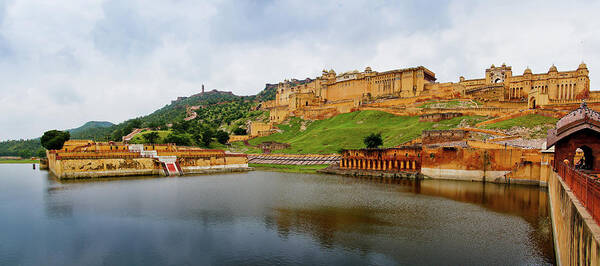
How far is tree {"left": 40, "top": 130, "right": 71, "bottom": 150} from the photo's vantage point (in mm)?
54750

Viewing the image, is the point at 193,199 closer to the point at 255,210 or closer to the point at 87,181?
the point at 255,210

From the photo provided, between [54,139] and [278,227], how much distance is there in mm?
54213

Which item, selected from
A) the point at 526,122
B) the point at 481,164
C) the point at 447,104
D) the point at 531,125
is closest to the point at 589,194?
the point at 481,164

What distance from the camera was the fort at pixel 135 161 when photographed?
37.7m

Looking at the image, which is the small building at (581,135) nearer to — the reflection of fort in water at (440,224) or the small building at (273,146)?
the reflection of fort in water at (440,224)

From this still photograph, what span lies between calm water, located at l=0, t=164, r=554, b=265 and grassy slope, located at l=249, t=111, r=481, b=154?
24.0 metres

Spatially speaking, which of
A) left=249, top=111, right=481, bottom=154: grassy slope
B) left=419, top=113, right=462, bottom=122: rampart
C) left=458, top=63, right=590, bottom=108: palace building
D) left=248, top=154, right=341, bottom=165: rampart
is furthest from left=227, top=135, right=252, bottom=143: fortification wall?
left=458, top=63, right=590, bottom=108: palace building

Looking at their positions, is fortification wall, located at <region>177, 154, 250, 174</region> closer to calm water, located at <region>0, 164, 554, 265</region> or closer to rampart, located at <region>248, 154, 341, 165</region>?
rampart, located at <region>248, 154, 341, 165</region>

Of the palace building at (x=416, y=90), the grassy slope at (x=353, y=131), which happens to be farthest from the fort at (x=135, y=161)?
the palace building at (x=416, y=90)

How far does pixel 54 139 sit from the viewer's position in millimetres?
54688

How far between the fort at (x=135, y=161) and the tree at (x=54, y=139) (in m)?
7.19

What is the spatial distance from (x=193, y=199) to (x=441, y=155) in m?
25.6

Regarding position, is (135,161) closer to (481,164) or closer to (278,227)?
(278,227)

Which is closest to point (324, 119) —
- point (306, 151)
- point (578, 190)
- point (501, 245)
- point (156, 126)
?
point (306, 151)
